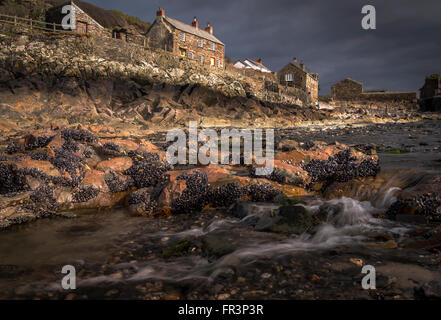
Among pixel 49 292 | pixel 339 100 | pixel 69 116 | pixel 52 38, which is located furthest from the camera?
pixel 339 100

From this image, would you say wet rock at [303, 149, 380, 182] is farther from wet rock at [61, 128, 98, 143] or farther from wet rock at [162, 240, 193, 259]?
wet rock at [61, 128, 98, 143]

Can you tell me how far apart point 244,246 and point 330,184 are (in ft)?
17.2

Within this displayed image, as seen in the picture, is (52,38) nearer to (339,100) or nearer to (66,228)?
(66,228)

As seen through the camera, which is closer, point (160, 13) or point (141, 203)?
point (141, 203)

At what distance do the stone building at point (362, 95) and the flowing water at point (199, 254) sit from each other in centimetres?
8014

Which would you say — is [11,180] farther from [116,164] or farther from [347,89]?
[347,89]

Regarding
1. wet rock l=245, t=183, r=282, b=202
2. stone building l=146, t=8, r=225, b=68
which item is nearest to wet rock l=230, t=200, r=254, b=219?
wet rock l=245, t=183, r=282, b=202

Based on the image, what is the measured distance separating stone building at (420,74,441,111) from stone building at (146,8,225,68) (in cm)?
4916

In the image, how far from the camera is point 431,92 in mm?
68125

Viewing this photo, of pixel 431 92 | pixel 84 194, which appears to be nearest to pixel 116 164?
pixel 84 194

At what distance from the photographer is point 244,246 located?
543cm

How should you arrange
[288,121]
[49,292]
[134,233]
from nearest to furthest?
[49,292]
[134,233]
[288,121]

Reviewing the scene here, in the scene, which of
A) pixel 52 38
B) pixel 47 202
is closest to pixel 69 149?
pixel 47 202

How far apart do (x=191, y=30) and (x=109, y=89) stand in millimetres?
27852
